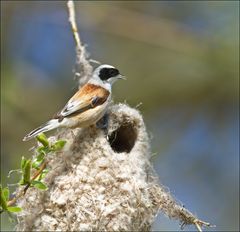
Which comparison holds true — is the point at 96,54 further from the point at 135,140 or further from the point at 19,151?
the point at 135,140

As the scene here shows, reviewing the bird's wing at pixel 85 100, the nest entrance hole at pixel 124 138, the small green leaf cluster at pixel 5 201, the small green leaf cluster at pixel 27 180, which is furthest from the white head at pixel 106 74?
the small green leaf cluster at pixel 5 201

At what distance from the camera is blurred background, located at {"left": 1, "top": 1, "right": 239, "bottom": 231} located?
5895 millimetres

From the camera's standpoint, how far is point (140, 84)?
6117 millimetres

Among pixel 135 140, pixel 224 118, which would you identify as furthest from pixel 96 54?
pixel 135 140

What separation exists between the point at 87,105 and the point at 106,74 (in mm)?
343

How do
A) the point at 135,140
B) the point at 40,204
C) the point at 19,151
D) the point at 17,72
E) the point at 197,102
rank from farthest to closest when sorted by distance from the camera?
the point at 197,102 → the point at 17,72 → the point at 19,151 → the point at 135,140 → the point at 40,204

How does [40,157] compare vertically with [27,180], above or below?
above

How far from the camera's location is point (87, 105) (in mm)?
3785

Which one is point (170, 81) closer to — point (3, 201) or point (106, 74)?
point (106, 74)

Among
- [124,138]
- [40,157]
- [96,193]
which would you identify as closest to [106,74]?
→ [124,138]

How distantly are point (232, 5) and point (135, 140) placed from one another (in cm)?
240

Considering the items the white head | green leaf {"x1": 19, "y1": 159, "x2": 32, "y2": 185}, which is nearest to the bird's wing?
the white head

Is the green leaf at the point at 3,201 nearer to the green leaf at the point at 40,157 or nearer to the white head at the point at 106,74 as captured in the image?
the green leaf at the point at 40,157

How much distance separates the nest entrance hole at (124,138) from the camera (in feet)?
13.3
